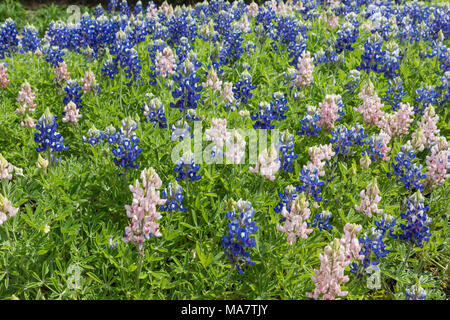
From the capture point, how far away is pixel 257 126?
13.9 ft

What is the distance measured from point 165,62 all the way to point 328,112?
6.71 ft

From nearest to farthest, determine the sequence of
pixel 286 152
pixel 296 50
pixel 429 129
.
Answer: pixel 286 152
pixel 429 129
pixel 296 50

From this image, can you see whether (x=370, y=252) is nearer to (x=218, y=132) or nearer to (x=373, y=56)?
(x=218, y=132)

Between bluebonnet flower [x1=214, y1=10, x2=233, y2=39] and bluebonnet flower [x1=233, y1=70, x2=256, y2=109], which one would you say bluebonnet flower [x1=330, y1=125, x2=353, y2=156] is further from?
bluebonnet flower [x1=214, y1=10, x2=233, y2=39]

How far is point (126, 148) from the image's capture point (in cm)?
349

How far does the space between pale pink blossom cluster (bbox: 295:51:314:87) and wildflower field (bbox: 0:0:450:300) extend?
0.05ft

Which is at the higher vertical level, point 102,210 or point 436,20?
point 436,20

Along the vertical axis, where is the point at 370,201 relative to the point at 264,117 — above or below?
below

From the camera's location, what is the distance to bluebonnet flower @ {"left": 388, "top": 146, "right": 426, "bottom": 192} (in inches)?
147

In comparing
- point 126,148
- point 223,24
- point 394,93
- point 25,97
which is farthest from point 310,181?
point 223,24

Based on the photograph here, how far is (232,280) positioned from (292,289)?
1.47 ft

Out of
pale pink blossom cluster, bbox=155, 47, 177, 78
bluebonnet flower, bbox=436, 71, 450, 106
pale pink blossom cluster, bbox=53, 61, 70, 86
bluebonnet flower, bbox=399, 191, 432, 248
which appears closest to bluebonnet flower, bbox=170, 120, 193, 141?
pale pink blossom cluster, bbox=155, 47, 177, 78
